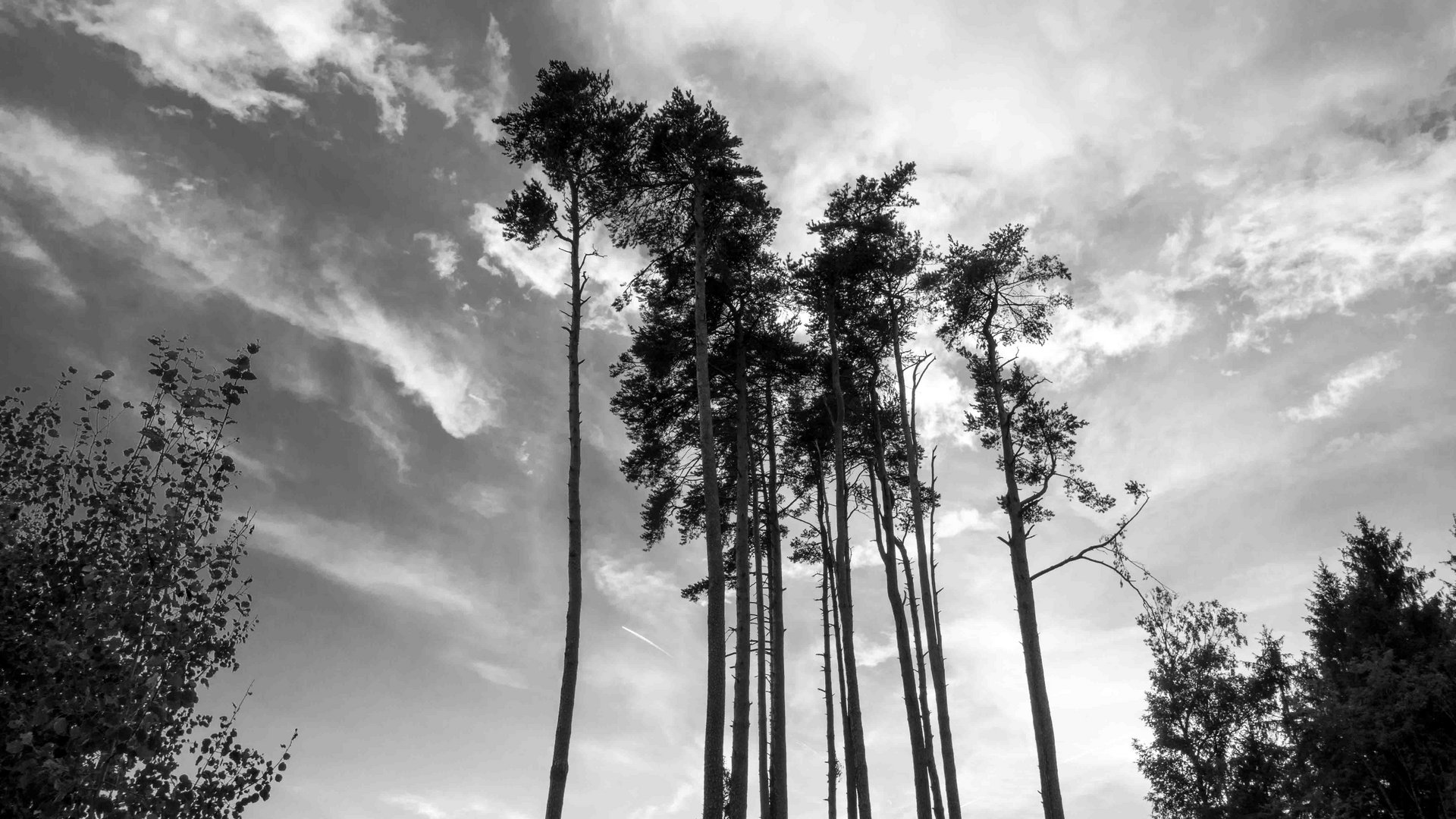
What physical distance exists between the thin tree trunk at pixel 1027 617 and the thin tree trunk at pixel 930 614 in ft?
5.47

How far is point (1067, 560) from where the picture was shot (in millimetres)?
13945

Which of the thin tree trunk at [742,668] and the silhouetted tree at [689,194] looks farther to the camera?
the silhouetted tree at [689,194]

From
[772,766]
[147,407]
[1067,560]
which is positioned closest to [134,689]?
[147,407]

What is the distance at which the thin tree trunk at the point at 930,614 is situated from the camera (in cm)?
1404

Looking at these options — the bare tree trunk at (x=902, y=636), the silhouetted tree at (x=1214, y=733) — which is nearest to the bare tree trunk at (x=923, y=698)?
the bare tree trunk at (x=902, y=636)

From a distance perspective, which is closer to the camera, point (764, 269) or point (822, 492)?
point (764, 269)

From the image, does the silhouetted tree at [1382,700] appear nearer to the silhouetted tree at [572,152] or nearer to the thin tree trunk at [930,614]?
the thin tree trunk at [930,614]

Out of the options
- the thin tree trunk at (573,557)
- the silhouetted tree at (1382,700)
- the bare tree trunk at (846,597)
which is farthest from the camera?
the silhouetted tree at (1382,700)

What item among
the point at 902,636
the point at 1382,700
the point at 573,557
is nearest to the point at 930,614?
the point at 902,636

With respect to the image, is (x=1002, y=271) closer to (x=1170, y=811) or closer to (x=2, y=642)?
(x=2, y=642)

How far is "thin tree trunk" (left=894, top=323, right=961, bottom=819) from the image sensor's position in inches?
553

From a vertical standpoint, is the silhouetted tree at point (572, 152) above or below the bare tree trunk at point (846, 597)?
above

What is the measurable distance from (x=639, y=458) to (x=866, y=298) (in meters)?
6.64

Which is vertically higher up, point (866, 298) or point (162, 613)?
point (866, 298)
